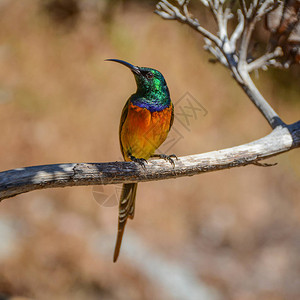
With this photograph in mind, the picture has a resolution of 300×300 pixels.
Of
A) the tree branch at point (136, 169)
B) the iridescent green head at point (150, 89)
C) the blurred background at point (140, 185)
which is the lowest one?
the blurred background at point (140, 185)

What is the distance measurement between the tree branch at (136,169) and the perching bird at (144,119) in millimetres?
309

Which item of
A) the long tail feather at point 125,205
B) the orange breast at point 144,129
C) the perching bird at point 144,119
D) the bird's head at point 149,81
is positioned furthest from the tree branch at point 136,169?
the bird's head at point 149,81

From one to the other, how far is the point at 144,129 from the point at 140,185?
5.22 metres

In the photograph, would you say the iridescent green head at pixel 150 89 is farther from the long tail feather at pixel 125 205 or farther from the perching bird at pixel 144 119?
the long tail feather at pixel 125 205

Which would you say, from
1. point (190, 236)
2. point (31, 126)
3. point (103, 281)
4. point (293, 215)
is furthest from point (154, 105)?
point (293, 215)

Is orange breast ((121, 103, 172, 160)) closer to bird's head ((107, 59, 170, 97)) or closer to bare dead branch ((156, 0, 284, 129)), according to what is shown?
bird's head ((107, 59, 170, 97))

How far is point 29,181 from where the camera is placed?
8.38ft

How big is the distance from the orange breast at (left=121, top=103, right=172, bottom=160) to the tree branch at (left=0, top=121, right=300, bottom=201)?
479mm

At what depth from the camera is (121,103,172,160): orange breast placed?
3512mm

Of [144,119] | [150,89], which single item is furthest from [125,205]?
[150,89]

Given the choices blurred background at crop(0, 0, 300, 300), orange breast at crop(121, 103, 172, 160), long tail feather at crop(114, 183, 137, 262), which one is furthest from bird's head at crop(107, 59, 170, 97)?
blurred background at crop(0, 0, 300, 300)

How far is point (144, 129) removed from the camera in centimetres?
353

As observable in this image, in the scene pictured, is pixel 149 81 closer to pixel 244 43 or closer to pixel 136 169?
pixel 136 169

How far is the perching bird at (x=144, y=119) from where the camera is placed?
3506 mm
